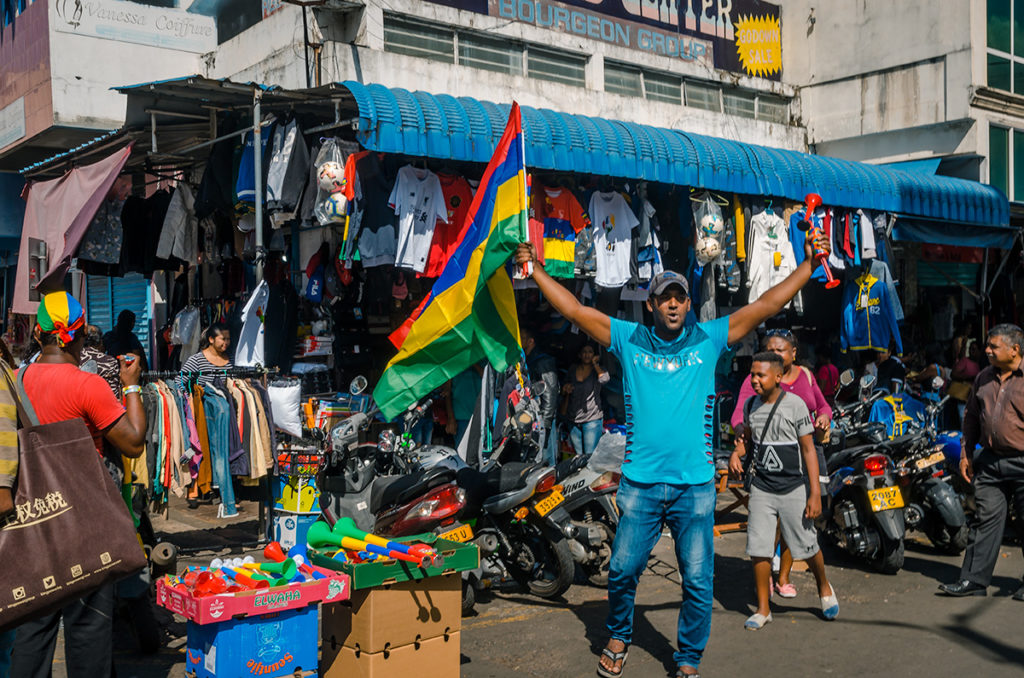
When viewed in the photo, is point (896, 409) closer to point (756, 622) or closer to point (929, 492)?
point (929, 492)

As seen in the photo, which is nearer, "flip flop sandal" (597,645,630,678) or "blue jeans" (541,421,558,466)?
"flip flop sandal" (597,645,630,678)

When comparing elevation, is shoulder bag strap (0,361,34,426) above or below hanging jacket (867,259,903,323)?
below

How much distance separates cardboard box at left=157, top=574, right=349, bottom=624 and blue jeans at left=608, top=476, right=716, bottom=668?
165cm

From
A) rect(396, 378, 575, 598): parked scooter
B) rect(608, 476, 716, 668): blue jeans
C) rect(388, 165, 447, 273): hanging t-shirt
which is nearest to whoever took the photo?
rect(608, 476, 716, 668): blue jeans

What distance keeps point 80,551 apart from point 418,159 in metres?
5.93

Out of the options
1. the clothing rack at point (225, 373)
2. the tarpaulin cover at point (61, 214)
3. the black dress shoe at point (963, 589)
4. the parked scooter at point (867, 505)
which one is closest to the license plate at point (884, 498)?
the parked scooter at point (867, 505)

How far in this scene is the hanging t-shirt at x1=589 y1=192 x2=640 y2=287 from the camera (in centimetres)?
989

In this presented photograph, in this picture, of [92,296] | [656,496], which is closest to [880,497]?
[656,496]

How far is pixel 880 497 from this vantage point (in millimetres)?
7500

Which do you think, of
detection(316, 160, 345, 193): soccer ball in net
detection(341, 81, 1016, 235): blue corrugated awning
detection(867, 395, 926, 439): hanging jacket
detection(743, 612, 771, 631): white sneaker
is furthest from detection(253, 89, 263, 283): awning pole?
detection(867, 395, 926, 439): hanging jacket

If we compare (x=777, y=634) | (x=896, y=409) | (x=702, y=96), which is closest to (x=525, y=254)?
(x=777, y=634)

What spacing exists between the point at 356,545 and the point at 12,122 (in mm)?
13470

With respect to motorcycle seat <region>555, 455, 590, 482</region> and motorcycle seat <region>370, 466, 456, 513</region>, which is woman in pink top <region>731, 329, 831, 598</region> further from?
motorcycle seat <region>370, 466, 456, 513</region>

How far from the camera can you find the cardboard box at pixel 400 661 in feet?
14.7
